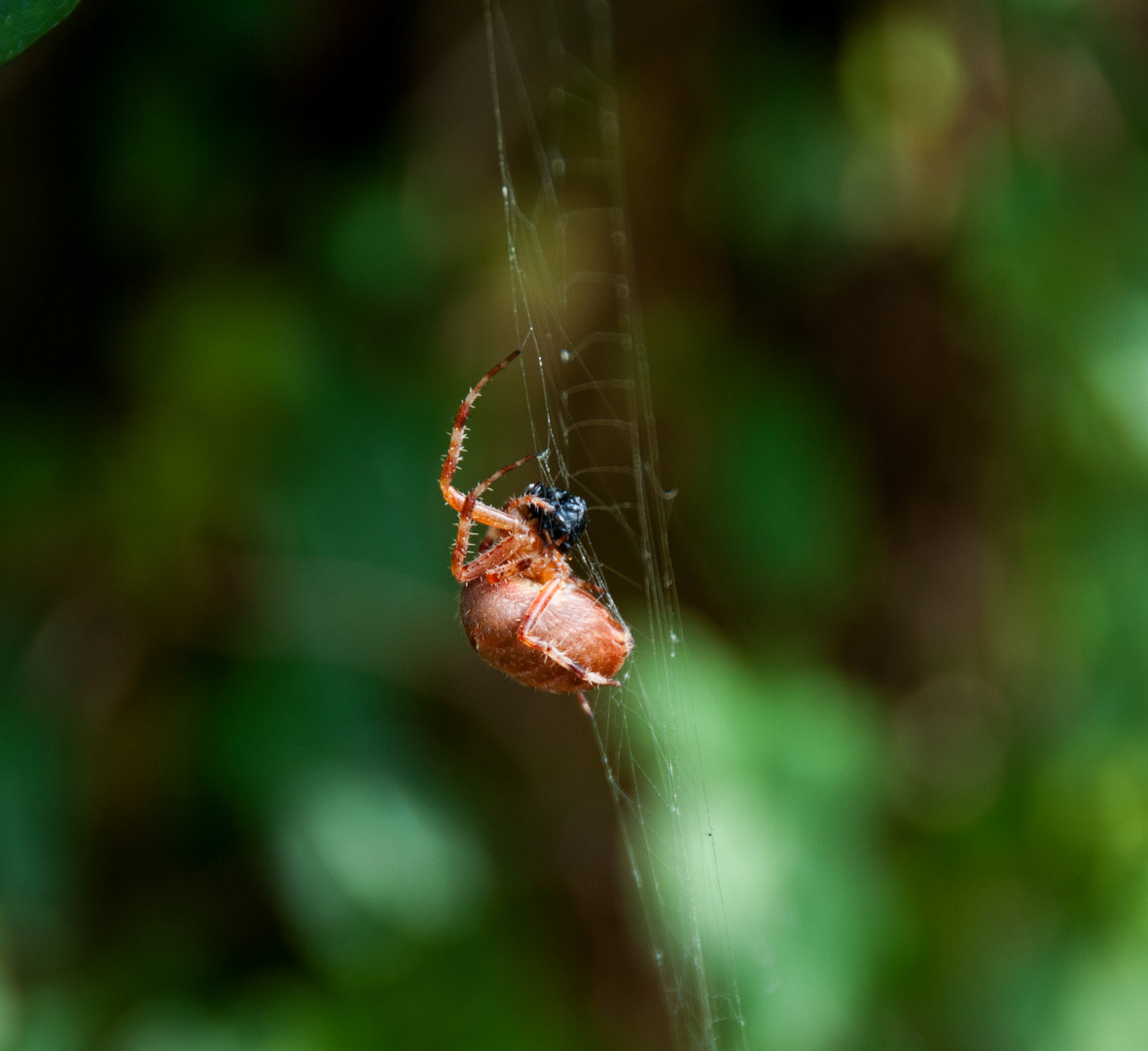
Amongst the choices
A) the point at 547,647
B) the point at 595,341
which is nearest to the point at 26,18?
the point at 547,647

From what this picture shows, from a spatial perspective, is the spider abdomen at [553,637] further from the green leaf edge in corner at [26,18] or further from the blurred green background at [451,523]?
the green leaf edge in corner at [26,18]

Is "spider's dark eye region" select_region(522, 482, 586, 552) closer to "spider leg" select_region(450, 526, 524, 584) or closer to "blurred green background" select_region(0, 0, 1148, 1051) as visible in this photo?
"spider leg" select_region(450, 526, 524, 584)

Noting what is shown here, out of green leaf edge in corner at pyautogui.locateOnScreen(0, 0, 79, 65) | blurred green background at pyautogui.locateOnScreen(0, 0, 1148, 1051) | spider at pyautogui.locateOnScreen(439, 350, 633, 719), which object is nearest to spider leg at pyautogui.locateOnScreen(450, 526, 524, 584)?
spider at pyautogui.locateOnScreen(439, 350, 633, 719)

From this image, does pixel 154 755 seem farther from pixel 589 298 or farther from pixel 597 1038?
pixel 589 298

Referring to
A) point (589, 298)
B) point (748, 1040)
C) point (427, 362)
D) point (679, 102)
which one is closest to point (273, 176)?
point (427, 362)

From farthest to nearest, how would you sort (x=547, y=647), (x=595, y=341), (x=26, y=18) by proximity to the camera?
1. (x=595, y=341)
2. (x=547, y=647)
3. (x=26, y=18)

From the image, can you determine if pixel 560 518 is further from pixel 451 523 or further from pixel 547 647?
pixel 451 523

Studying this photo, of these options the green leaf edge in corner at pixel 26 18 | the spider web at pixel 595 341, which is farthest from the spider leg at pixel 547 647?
the green leaf edge in corner at pixel 26 18
